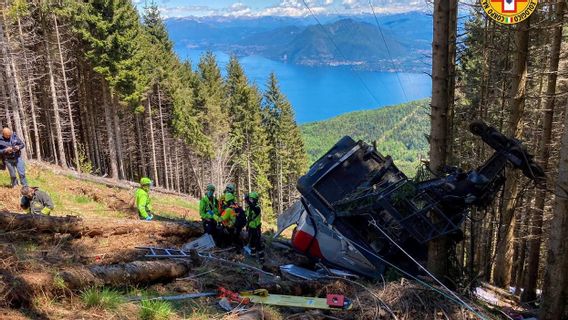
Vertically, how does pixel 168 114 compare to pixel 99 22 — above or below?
below

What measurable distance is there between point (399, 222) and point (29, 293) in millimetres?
5149

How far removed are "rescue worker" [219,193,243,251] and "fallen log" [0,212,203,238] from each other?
0.95 m

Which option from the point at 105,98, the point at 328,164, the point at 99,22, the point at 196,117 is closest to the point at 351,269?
the point at 328,164

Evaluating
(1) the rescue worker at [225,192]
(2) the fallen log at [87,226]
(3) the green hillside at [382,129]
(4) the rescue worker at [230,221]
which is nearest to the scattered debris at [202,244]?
(4) the rescue worker at [230,221]

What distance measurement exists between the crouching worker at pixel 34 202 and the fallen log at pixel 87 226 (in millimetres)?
2274

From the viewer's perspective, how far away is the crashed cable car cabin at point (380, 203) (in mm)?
6383

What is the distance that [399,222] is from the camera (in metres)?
6.57

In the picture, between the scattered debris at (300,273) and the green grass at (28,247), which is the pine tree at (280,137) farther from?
the green grass at (28,247)

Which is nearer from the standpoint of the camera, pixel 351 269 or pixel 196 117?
pixel 351 269

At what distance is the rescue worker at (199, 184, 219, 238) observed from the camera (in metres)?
9.86

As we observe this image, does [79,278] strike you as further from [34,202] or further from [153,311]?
[34,202]

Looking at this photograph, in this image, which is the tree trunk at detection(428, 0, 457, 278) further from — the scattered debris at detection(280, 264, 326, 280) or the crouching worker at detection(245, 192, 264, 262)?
the crouching worker at detection(245, 192, 264, 262)

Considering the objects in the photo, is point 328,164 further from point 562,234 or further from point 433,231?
point 562,234

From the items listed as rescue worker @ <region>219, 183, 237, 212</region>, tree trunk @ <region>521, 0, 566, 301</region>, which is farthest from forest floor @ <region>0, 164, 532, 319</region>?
tree trunk @ <region>521, 0, 566, 301</region>
